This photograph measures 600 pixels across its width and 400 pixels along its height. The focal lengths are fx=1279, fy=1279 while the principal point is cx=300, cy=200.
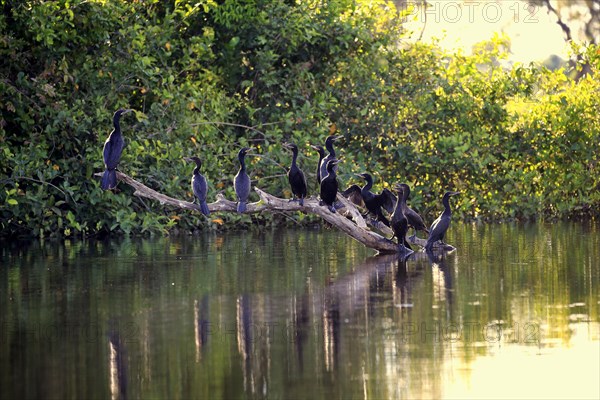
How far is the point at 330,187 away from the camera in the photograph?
18.3 meters

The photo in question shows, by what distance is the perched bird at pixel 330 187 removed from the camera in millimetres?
18219

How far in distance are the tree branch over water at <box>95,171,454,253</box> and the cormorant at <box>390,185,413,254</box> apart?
0.18 m

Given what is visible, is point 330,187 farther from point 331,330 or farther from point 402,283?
point 331,330

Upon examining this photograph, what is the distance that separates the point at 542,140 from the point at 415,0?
700 inches

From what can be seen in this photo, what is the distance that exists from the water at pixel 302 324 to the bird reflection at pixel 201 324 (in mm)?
21

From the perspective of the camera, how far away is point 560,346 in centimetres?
1087

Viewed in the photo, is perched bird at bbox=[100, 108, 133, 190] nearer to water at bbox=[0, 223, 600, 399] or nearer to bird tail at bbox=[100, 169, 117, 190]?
bird tail at bbox=[100, 169, 117, 190]

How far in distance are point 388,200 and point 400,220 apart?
44.1 inches

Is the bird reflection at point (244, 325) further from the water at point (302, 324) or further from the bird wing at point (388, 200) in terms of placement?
the bird wing at point (388, 200)

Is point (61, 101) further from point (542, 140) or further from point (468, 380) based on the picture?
point (468, 380)

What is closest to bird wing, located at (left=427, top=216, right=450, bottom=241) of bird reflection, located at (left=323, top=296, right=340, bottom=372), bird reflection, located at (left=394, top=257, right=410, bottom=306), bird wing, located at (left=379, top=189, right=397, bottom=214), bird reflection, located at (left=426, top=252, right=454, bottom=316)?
bird reflection, located at (left=426, top=252, right=454, bottom=316)

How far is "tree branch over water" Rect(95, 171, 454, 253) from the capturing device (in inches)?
713

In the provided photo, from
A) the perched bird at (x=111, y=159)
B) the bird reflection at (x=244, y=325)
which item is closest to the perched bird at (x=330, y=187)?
the perched bird at (x=111, y=159)

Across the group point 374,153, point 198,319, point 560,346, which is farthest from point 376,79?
point 560,346
